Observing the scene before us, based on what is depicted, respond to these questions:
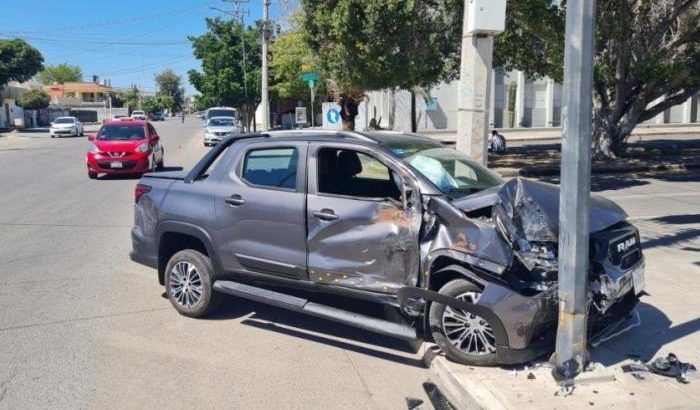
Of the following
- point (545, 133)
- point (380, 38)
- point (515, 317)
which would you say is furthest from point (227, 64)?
point (515, 317)

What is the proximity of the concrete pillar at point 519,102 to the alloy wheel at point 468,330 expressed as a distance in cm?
4607

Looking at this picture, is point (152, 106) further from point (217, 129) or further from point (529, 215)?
point (529, 215)

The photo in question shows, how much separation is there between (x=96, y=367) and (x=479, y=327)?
297cm

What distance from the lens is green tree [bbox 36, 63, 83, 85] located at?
14375 centimetres

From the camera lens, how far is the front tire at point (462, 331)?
186 inches

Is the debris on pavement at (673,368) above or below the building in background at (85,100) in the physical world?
below

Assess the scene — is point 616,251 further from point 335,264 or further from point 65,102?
point 65,102

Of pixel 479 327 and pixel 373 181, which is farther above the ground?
pixel 373 181

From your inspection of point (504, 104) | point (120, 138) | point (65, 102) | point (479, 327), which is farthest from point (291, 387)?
point (65, 102)

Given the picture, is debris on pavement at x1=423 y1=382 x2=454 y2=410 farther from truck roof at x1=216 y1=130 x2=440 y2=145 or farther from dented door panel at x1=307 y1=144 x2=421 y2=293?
truck roof at x1=216 y1=130 x2=440 y2=145

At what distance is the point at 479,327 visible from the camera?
15.5 feet

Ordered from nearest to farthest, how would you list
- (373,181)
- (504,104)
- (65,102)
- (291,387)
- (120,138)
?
(291,387)
(373,181)
(120,138)
(504,104)
(65,102)

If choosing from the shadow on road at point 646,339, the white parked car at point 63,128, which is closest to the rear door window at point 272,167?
the shadow on road at point 646,339

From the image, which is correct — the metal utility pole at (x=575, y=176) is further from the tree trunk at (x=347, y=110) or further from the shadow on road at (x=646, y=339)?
the tree trunk at (x=347, y=110)
